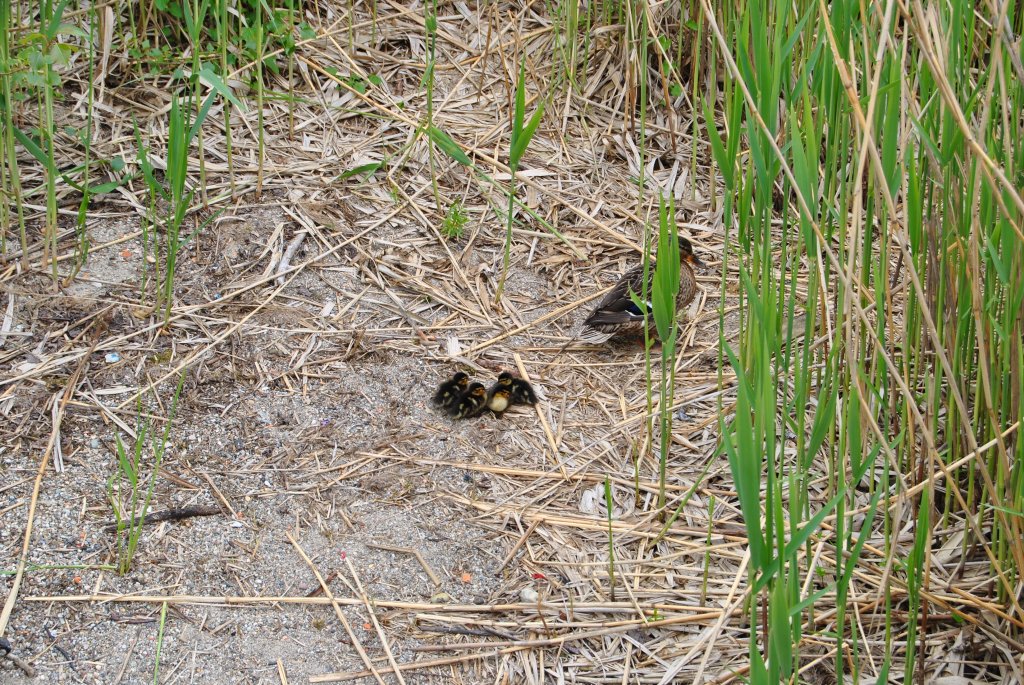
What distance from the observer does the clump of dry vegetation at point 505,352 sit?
225 cm

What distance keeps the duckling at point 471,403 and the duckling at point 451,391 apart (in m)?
0.02

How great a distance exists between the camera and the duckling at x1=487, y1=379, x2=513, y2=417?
3.39m

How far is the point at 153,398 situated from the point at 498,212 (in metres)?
1.33

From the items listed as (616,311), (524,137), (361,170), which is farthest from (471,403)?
(361,170)

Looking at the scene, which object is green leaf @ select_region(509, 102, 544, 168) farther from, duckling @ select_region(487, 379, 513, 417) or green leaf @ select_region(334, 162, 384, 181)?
green leaf @ select_region(334, 162, 384, 181)

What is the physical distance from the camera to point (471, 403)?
3.34 meters

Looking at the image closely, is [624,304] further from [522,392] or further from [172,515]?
[172,515]

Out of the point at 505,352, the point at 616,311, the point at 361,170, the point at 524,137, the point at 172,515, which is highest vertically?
the point at 524,137

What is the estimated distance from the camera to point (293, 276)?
3.80 meters

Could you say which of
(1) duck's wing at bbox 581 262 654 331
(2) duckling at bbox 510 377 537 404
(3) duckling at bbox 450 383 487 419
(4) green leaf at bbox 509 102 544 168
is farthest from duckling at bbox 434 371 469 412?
(4) green leaf at bbox 509 102 544 168

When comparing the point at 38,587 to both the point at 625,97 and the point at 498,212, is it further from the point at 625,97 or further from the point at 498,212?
the point at 625,97

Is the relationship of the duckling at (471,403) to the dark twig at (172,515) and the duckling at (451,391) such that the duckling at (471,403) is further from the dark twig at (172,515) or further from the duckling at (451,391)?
the dark twig at (172,515)

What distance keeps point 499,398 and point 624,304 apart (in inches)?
23.1

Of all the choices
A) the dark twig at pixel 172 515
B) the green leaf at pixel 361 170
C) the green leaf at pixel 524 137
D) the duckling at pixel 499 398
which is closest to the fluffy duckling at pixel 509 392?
the duckling at pixel 499 398
